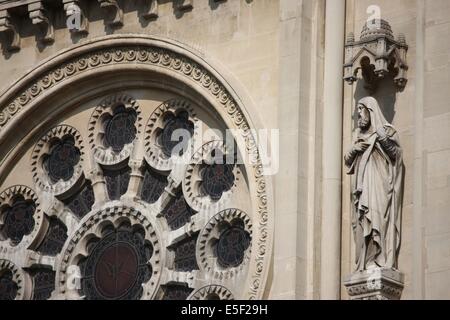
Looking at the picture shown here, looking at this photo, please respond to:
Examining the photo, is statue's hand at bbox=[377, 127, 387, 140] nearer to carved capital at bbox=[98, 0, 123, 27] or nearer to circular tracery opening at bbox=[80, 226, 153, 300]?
circular tracery opening at bbox=[80, 226, 153, 300]

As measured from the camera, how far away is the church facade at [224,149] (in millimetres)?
25484

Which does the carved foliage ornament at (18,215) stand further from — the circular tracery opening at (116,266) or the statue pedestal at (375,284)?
the statue pedestal at (375,284)

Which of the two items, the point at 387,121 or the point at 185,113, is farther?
the point at 185,113

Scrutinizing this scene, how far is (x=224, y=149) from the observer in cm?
2841

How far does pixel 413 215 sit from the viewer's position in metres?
25.2

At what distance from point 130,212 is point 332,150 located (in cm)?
391

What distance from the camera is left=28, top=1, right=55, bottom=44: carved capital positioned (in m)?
29.9

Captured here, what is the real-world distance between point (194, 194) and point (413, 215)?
14.1ft

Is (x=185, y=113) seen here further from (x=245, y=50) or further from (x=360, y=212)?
(x=360, y=212)

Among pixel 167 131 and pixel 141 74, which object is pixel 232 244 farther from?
pixel 141 74

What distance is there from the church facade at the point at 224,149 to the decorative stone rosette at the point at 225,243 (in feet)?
0.09

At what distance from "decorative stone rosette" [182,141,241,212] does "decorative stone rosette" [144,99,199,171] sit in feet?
0.81
